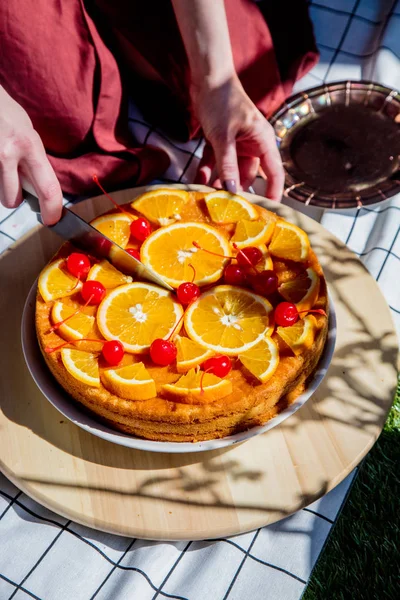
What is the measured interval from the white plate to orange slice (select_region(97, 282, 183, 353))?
9.9 inches

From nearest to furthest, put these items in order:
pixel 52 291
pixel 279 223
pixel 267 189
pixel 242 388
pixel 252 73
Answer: pixel 242 388
pixel 52 291
pixel 279 223
pixel 267 189
pixel 252 73

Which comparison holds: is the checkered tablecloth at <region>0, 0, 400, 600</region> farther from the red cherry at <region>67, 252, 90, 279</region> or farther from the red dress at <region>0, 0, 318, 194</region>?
the red dress at <region>0, 0, 318, 194</region>

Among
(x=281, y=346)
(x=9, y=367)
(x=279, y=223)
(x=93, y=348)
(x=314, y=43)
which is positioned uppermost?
(x=314, y=43)

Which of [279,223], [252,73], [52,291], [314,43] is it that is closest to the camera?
[52,291]

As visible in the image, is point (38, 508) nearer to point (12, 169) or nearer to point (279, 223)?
point (12, 169)

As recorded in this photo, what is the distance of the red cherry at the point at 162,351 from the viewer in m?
1.83

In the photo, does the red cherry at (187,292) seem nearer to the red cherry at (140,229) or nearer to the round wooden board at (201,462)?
the red cherry at (140,229)

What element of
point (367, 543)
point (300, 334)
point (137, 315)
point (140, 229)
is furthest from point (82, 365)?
point (367, 543)

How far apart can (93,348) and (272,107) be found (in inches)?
70.6

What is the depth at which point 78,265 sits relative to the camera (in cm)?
206

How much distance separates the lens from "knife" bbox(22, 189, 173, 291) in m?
2.02

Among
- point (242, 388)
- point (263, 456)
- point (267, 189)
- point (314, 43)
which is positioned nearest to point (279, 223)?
point (267, 189)

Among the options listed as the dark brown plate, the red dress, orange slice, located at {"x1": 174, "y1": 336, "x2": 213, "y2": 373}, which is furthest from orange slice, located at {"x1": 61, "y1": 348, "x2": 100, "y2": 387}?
the dark brown plate

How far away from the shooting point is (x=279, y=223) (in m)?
2.22
